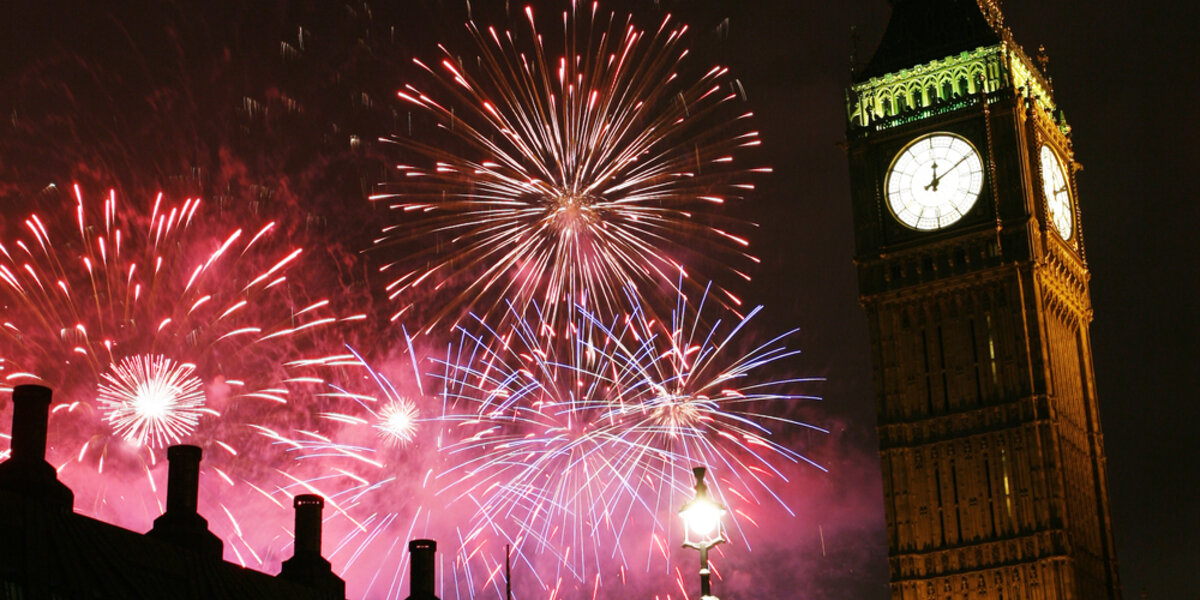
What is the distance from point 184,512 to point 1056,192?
56.0m

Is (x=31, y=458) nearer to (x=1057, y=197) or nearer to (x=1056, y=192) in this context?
(x=1056, y=192)

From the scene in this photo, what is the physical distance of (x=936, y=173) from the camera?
9094 centimetres

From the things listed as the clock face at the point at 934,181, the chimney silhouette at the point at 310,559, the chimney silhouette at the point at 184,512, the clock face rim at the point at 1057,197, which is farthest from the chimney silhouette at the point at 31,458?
the clock face rim at the point at 1057,197

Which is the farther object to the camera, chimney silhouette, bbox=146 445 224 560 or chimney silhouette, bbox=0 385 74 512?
chimney silhouette, bbox=146 445 224 560

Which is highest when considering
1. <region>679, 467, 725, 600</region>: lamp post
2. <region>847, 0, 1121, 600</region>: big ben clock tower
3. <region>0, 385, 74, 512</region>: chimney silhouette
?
<region>847, 0, 1121, 600</region>: big ben clock tower

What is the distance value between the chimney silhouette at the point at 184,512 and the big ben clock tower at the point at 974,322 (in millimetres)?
43861

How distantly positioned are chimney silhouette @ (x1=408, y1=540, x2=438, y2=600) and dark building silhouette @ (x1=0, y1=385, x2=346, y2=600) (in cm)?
915

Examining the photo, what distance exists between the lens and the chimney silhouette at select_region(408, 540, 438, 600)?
65000 millimetres

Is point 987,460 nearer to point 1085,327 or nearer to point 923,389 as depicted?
point 923,389

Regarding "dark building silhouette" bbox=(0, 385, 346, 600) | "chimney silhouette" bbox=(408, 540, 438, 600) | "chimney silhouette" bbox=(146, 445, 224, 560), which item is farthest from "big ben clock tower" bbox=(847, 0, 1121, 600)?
"chimney silhouette" bbox=(146, 445, 224, 560)

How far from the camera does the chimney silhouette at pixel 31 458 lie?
153ft

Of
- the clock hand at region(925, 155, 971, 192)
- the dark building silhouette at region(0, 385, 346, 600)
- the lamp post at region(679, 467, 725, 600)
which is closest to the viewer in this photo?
the lamp post at region(679, 467, 725, 600)

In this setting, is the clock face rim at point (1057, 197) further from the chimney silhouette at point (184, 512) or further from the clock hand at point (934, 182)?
the chimney silhouette at point (184, 512)

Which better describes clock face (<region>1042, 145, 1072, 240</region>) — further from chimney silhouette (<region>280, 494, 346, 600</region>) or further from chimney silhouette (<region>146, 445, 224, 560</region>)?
chimney silhouette (<region>146, 445, 224, 560</region>)
